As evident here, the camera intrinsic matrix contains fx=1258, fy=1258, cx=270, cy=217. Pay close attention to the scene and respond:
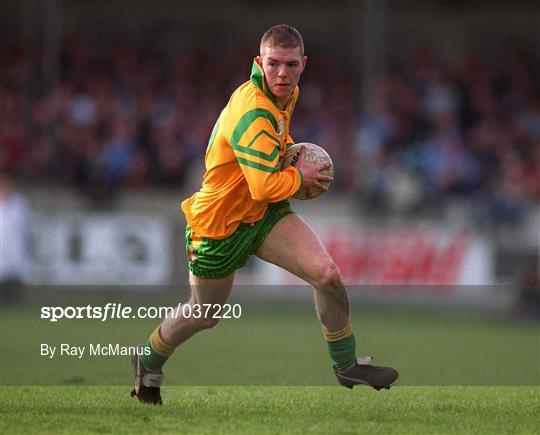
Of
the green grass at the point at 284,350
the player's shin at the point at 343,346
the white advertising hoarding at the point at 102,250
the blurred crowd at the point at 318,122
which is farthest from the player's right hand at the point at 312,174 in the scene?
the blurred crowd at the point at 318,122

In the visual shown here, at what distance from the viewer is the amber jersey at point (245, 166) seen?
7.20 m

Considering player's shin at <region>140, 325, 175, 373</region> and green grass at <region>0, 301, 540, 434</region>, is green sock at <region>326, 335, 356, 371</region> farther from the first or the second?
player's shin at <region>140, 325, 175, 373</region>

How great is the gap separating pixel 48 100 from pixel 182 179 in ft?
8.23

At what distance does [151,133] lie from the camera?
19.8 m

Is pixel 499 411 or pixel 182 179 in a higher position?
pixel 499 411

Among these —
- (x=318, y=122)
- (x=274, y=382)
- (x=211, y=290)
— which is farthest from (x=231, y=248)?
(x=318, y=122)

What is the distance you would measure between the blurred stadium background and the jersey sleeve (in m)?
6.03

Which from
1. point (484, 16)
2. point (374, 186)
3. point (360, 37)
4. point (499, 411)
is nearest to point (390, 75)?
point (360, 37)

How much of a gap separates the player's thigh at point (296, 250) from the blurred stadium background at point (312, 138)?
18.7ft

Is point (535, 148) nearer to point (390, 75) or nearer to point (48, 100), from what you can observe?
point (390, 75)

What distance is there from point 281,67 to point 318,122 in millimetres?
13542

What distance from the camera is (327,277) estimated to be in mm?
7277

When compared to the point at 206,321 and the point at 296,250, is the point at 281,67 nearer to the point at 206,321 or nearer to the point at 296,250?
the point at 296,250

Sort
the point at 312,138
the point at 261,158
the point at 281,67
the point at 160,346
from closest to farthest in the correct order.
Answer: the point at 261,158 → the point at 281,67 → the point at 160,346 → the point at 312,138
